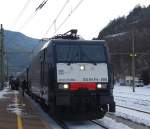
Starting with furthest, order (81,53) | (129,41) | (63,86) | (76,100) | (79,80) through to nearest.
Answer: (129,41), (81,53), (79,80), (63,86), (76,100)

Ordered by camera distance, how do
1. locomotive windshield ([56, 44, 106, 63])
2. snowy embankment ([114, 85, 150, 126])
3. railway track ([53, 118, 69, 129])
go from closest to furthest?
railway track ([53, 118, 69, 129]) < locomotive windshield ([56, 44, 106, 63]) < snowy embankment ([114, 85, 150, 126])

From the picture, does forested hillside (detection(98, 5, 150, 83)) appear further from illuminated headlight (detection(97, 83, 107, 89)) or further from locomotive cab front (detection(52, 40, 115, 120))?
illuminated headlight (detection(97, 83, 107, 89))

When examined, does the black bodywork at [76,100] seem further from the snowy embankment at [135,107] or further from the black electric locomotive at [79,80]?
the snowy embankment at [135,107]

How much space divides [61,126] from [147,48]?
10829cm

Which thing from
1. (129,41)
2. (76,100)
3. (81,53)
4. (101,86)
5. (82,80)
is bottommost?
(76,100)

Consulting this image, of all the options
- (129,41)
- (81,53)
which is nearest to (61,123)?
(81,53)

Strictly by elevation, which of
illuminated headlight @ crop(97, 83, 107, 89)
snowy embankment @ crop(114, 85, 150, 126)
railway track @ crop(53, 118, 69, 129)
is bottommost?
railway track @ crop(53, 118, 69, 129)

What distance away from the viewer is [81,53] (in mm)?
17891

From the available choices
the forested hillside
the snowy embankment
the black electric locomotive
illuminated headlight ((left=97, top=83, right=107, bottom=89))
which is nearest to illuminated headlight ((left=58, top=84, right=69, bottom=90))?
the black electric locomotive

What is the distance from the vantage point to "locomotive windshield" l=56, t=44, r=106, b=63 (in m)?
17.7

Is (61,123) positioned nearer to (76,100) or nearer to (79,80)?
(76,100)

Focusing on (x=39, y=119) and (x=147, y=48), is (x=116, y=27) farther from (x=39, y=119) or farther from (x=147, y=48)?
(x=39, y=119)

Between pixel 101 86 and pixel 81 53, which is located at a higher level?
pixel 81 53

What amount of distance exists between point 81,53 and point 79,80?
3.94 ft
